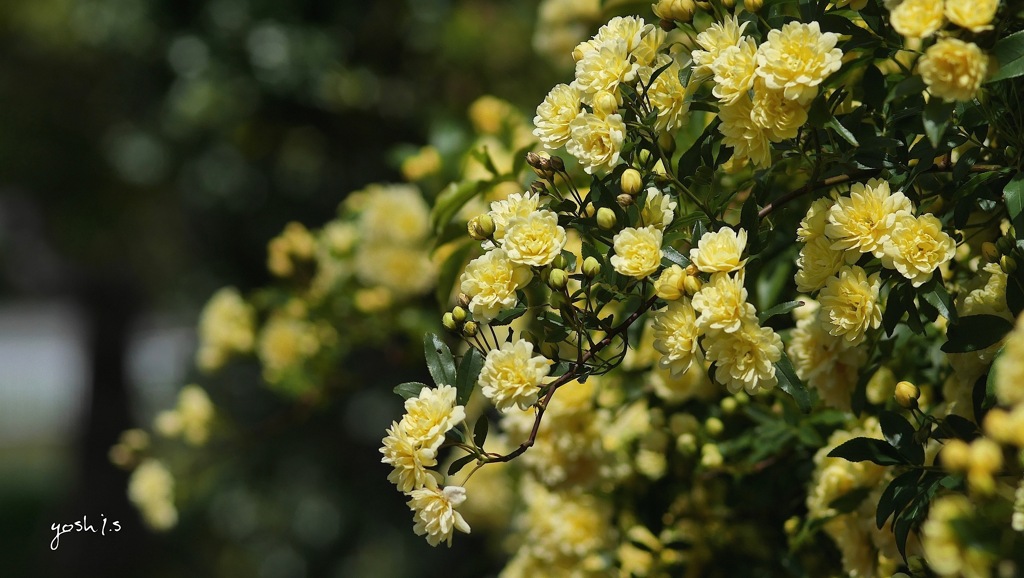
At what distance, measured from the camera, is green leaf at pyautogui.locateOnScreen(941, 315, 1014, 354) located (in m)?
0.71

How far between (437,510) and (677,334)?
0.72ft

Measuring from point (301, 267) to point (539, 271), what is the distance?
97 centimetres

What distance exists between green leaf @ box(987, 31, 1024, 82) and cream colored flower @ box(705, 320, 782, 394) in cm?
23

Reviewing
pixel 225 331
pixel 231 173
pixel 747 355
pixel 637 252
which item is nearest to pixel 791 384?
pixel 747 355

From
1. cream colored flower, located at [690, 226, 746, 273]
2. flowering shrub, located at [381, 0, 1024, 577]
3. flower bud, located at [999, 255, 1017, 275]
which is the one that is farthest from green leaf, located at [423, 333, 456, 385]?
flower bud, located at [999, 255, 1017, 275]

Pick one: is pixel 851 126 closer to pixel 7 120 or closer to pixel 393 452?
pixel 393 452

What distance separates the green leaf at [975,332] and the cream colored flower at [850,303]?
6 cm

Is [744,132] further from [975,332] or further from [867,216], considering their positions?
[975,332]

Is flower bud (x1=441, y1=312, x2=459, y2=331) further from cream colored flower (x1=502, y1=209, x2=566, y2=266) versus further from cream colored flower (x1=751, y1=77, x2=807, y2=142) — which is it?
cream colored flower (x1=751, y1=77, x2=807, y2=142)

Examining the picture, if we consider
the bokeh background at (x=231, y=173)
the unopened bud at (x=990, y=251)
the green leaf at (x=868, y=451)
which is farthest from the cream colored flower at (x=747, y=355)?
the bokeh background at (x=231, y=173)

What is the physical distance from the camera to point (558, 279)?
Result: 0.73 m

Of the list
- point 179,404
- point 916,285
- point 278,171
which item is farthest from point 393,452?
point 278,171

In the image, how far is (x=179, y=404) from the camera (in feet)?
5.74

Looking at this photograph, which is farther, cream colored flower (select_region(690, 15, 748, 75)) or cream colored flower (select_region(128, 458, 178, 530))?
cream colored flower (select_region(128, 458, 178, 530))
